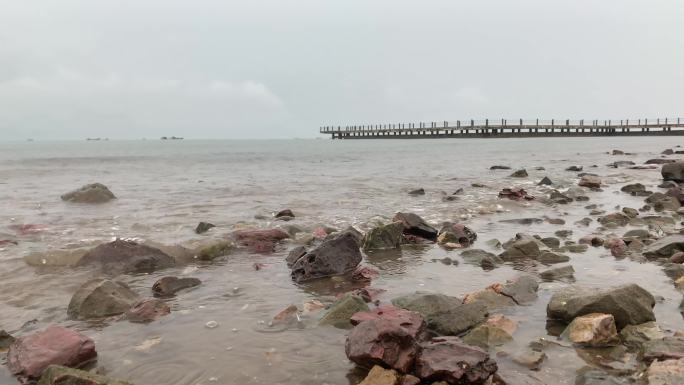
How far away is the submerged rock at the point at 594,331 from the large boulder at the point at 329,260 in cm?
386

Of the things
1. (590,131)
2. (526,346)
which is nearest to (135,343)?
(526,346)

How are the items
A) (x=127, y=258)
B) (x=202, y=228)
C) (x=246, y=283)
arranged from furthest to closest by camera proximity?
1. (x=202, y=228)
2. (x=127, y=258)
3. (x=246, y=283)

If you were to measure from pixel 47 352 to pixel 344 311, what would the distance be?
3.14m

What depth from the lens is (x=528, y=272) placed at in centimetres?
831

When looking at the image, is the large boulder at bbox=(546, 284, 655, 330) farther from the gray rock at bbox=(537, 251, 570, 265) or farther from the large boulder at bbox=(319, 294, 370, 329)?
the gray rock at bbox=(537, 251, 570, 265)

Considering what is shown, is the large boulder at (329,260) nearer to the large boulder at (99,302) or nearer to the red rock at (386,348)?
the large boulder at (99,302)

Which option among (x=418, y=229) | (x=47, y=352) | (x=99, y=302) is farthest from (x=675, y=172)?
(x=47, y=352)

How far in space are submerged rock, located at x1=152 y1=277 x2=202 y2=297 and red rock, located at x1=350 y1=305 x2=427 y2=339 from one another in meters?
3.02

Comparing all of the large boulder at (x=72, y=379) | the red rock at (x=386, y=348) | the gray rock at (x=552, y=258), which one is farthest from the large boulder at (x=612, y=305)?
the large boulder at (x=72, y=379)

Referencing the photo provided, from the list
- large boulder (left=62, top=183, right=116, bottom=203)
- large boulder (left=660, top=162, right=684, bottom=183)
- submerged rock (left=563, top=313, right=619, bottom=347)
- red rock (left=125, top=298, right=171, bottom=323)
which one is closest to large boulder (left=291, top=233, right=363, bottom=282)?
red rock (left=125, top=298, right=171, bottom=323)

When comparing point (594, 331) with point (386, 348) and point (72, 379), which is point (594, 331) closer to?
point (386, 348)

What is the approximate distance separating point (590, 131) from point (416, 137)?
43.3 metres

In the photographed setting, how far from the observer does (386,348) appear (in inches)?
183

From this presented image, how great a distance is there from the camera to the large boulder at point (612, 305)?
225 inches
